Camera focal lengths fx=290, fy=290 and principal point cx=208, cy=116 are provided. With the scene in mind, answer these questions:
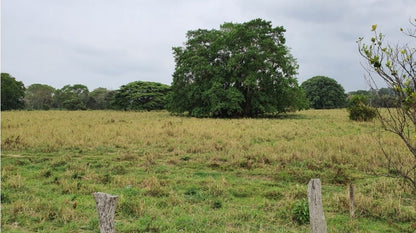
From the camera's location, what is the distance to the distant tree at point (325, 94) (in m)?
61.8

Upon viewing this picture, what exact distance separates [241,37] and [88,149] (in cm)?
2105

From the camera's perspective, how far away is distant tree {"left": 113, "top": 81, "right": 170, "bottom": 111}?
51219mm

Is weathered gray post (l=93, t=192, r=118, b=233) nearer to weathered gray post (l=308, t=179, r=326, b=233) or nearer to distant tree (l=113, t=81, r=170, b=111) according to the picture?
weathered gray post (l=308, t=179, r=326, b=233)

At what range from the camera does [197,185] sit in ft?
22.2

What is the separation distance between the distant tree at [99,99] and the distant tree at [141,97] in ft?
28.4

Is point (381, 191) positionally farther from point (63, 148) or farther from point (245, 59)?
point (245, 59)

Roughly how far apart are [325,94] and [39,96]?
6506 centimetres

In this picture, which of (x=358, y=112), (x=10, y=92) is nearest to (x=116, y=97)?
(x=10, y=92)

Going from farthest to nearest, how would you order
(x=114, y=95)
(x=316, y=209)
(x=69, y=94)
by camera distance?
1. (x=69, y=94)
2. (x=114, y=95)
3. (x=316, y=209)

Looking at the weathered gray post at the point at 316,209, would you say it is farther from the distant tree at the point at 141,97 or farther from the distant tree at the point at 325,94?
the distant tree at the point at 325,94

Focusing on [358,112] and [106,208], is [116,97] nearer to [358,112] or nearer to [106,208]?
[358,112]

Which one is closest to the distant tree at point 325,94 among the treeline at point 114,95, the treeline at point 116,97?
the treeline at point 114,95

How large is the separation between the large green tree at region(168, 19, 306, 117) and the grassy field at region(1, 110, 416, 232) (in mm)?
17110

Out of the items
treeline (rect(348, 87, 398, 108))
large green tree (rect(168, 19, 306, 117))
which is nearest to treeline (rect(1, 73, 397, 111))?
large green tree (rect(168, 19, 306, 117))
